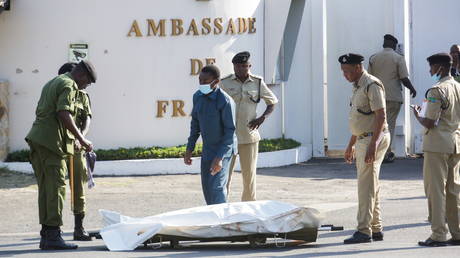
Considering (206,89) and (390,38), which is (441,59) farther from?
(390,38)

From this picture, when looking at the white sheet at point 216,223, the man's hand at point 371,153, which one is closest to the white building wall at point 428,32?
the man's hand at point 371,153

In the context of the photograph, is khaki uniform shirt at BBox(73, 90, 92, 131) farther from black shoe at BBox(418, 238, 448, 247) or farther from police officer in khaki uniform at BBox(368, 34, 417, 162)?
police officer in khaki uniform at BBox(368, 34, 417, 162)

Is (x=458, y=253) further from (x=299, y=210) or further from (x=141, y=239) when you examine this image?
(x=141, y=239)

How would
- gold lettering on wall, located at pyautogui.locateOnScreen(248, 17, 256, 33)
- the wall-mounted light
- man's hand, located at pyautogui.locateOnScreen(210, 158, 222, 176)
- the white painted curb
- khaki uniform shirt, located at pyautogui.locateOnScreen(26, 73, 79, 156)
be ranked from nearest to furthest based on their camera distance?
khaki uniform shirt, located at pyautogui.locateOnScreen(26, 73, 79, 156) < man's hand, located at pyautogui.locateOnScreen(210, 158, 222, 176) < the wall-mounted light < the white painted curb < gold lettering on wall, located at pyautogui.locateOnScreen(248, 17, 256, 33)

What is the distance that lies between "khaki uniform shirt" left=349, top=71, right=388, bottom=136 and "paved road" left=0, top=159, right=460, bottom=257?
118 cm

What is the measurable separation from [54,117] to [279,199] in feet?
15.0

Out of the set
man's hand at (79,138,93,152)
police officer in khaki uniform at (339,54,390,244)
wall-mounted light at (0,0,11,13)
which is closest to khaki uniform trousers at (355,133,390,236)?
police officer in khaki uniform at (339,54,390,244)

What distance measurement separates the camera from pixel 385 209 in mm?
12641

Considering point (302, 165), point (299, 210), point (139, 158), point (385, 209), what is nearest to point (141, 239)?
point (299, 210)

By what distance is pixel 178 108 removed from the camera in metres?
16.3

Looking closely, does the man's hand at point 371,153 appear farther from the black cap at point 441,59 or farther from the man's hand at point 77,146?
the man's hand at point 77,146

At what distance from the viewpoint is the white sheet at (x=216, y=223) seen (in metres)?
9.72

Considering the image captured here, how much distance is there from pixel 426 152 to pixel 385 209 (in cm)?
262

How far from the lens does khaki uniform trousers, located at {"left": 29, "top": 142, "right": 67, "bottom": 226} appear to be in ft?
32.6
